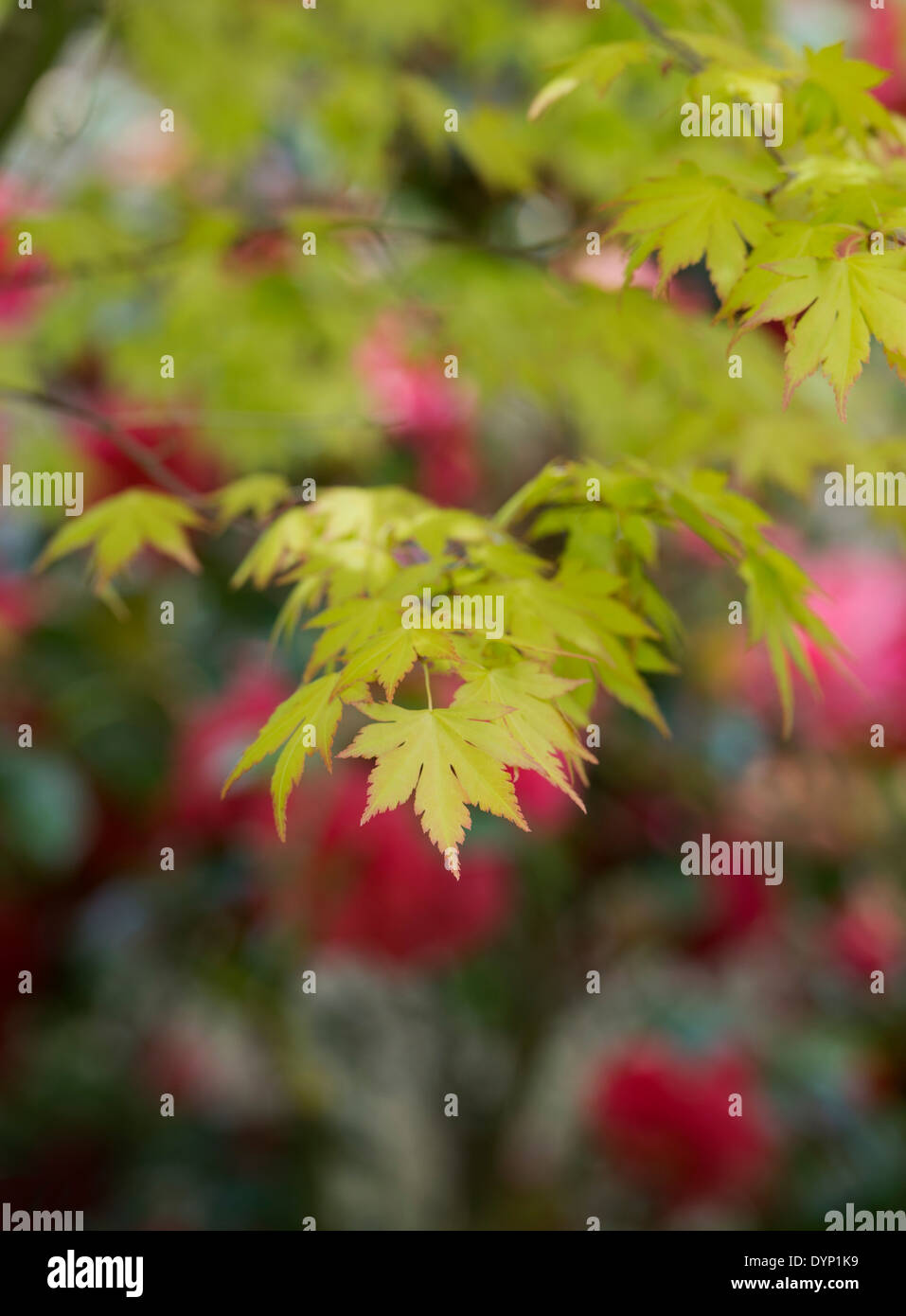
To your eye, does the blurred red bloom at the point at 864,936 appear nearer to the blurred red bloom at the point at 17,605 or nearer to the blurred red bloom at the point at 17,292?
the blurred red bloom at the point at 17,605

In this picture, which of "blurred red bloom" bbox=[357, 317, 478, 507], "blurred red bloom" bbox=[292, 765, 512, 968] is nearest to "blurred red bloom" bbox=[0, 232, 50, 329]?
"blurred red bloom" bbox=[357, 317, 478, 507]

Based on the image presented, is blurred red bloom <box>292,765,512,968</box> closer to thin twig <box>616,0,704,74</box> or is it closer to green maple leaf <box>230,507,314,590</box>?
green maple leaf <box>230,507,314,590</box>

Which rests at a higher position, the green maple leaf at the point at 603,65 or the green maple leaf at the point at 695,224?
the green maple leaf at the point at 603,65

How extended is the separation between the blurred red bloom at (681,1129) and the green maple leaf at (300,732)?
5.24 feet

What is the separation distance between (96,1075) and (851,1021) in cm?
155

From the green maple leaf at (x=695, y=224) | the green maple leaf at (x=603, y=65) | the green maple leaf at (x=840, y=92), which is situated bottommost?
the green maple leaf at (x=695, y=224)

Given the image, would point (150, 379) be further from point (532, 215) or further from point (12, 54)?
point (532, 215)

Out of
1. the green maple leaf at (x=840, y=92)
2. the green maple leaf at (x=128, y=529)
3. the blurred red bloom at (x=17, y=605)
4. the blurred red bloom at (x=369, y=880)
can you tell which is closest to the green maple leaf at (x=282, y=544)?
the green maple leaf at (x=128, y=529)

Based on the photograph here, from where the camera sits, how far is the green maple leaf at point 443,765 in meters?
0.54

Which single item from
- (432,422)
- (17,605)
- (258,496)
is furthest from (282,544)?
(432,422)

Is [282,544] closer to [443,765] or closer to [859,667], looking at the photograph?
[443,765]

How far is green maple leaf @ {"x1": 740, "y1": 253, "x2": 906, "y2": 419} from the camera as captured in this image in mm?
594

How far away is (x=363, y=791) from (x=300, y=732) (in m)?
1.17
